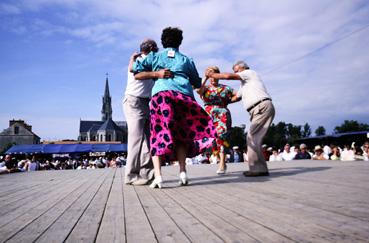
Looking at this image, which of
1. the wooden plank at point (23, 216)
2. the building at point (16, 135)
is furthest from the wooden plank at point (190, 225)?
the building at point (16, 135)

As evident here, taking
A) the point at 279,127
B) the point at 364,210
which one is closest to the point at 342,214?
the point at 364,210

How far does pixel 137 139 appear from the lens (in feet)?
13.5

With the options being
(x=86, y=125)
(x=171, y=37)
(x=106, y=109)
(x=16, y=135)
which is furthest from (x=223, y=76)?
(x=106, y=109)

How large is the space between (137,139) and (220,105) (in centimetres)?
201

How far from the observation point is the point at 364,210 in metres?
1.67

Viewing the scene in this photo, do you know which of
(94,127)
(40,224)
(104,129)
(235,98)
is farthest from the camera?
(94,127)

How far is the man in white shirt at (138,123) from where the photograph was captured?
4059 millimetres

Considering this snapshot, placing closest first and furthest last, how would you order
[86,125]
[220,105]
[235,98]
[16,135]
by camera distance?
1. [235,98]
2. [220,105]
3. [16,135]
4. [86,125]

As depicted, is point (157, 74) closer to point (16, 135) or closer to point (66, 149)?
point (66, 149)

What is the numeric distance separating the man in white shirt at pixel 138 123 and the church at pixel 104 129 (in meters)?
107

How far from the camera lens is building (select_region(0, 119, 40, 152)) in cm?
9775

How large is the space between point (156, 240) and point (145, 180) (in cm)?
265

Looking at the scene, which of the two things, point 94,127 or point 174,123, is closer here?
point 174,123

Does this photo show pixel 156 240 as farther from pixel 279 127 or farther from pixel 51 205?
pixel 279 127
